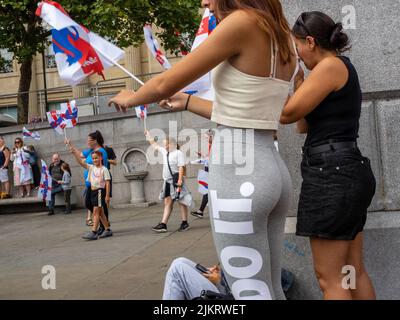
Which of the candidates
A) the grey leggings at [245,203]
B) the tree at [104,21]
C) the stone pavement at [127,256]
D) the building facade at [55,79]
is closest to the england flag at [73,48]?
the stone pavement at [127,256]

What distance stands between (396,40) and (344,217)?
66.6 inches

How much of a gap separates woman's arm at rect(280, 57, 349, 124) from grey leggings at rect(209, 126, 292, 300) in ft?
1.37

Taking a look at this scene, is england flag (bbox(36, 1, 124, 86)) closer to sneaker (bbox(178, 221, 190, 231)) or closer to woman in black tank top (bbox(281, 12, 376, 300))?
woman in black tank top (bbox(281, 12, 376, 300))

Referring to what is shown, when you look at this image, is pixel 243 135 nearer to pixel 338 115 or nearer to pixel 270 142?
pixel 270 142

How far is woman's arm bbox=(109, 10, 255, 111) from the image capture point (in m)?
2.23

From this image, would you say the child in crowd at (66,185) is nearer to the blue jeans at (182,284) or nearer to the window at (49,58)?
the blue jeans at (182,284)

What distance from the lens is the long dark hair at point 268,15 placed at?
232cm

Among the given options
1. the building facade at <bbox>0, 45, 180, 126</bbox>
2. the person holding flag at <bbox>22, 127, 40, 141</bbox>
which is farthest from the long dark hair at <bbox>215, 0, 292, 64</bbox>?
the building facade at <bbox>0, 45, 180, 126</bbox>

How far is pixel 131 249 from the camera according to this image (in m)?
8.91

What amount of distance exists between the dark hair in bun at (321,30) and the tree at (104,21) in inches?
572

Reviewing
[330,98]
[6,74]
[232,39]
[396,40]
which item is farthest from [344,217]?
[6,74]

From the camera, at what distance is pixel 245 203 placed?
2264 millimetres

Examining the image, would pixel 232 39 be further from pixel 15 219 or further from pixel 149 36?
pixel 15 219
